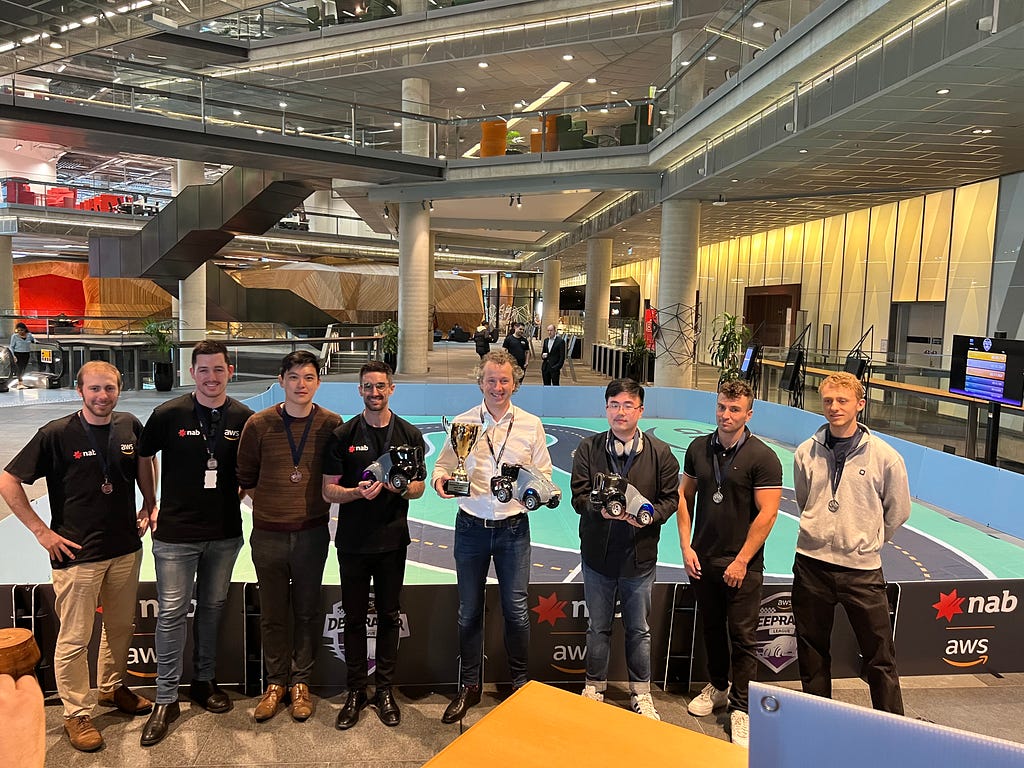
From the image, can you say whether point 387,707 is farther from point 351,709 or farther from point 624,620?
point 624,620

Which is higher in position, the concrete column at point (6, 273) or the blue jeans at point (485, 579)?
the concrete column at point (6, 273)

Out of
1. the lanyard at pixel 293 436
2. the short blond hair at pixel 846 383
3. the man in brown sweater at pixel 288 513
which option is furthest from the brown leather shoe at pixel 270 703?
the short blond hair at pixel 846 383

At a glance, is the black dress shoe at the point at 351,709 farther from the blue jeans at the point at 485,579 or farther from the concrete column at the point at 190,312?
the concrete column at the point at 190,312

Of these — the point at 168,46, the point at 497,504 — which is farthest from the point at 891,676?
the point at 168,46

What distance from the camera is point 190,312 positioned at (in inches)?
809

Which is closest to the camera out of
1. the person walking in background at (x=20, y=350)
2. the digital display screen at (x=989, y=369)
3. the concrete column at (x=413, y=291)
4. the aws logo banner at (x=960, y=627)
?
the aws logo banner at (x=960, y=627)

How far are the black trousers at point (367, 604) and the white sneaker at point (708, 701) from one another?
157 cm

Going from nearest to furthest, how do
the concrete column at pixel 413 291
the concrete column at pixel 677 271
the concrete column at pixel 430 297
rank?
the concrete column at pixel 677 271
the concrete column at pixel 413 291
the concrete column at pixel 430 297

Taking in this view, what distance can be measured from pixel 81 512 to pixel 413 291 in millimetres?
15495

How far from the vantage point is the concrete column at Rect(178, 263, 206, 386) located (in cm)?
1977

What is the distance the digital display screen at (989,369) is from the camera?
849 centimetres

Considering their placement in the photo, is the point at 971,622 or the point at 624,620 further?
the point at 971,622

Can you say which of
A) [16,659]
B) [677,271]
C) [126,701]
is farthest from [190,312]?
[16,659]

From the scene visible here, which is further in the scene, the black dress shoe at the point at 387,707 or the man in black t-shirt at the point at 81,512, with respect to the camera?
the black dress shoe at the point at 387,707
